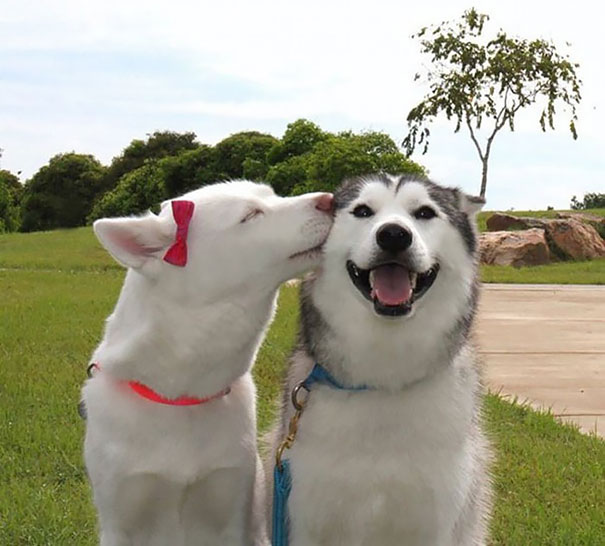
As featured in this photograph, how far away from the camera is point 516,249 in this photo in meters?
15.7

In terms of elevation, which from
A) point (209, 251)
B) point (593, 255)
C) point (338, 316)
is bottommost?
point (593, 255)

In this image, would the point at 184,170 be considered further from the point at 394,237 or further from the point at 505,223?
the point at 394,237

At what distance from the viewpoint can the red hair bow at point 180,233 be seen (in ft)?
8.53

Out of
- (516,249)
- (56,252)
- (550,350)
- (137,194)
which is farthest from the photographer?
(137,194)

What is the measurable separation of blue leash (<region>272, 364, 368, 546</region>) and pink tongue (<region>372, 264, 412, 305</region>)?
34 centimetres

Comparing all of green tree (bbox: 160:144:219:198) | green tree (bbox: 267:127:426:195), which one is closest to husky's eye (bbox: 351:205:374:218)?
green tree (bbox: 267:127:426:195)

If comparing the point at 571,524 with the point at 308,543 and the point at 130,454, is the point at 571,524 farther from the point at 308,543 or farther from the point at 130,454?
the point at 130,454

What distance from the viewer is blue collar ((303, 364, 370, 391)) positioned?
8.68 ft

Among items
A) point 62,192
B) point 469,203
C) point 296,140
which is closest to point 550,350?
point 469,203

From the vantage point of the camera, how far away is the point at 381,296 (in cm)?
249

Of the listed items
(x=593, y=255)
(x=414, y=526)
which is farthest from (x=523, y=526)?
(x=593, y=255)

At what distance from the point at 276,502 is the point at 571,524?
163 cm

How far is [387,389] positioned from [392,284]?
0.34 meters

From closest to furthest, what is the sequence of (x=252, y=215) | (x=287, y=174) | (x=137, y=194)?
Result: (x=252, y=215)
(x=287, y=174)
(x=137, y=194)
